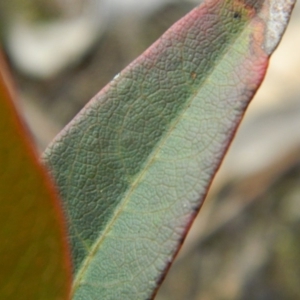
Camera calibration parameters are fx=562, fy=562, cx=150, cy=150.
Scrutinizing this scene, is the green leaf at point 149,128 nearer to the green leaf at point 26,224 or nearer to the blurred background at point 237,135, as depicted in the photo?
the green leaf at point 26,224

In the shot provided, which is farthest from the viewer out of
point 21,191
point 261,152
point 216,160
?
point 261,152

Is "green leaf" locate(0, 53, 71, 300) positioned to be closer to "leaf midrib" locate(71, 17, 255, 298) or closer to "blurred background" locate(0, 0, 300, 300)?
"leaf midrib" locate(71, 17, 255, 298)

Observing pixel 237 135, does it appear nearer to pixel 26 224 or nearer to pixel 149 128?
pixel 149 128

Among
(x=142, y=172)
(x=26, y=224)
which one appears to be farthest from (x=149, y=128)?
(x=26, y=224)

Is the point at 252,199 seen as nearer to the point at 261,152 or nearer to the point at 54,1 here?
the point at 261,152

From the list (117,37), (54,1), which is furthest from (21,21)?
(117,37)

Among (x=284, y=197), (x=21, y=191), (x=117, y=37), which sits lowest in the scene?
(x=284, y=197)
